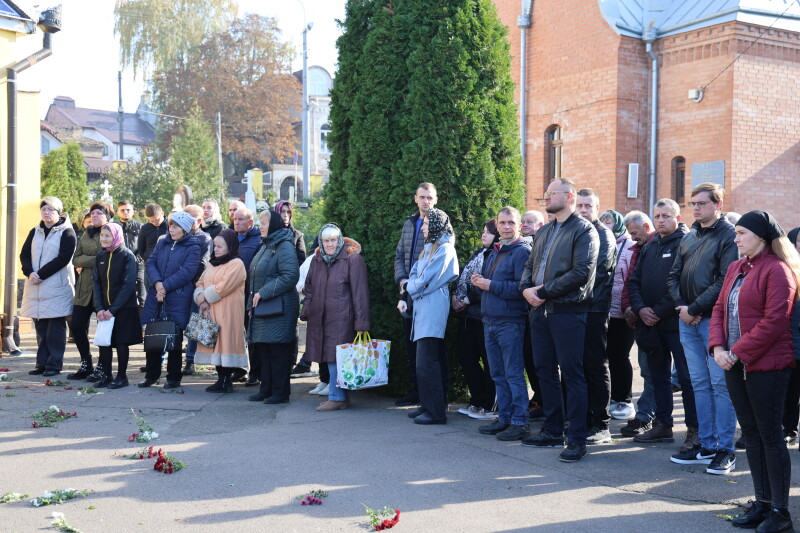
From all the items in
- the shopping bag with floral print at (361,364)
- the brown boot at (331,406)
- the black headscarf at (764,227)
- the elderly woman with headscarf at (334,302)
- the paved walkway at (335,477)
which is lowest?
A: the paved walkway at (335,477)

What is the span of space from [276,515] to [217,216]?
6416mm

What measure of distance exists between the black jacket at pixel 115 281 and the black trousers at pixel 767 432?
668 centimetres

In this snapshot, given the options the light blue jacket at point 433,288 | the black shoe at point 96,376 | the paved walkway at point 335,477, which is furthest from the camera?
the black shoe at point 96,376

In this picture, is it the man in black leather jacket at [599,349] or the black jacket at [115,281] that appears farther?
the black jacket at [115,281]

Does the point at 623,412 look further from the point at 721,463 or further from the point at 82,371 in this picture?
the point at 82,371

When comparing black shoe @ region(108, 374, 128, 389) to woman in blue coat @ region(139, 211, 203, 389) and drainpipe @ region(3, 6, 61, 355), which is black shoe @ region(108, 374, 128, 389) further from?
drainpipe @ region(3, 6, 61, 355)

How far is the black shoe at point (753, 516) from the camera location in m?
4.73

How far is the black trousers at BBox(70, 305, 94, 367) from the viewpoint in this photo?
9594mm

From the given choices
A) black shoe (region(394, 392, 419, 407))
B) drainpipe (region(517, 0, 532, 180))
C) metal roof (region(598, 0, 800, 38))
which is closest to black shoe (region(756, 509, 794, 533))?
black shoe (region(394, 392, 419, 407))

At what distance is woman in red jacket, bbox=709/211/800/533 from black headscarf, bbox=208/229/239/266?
18.3ft

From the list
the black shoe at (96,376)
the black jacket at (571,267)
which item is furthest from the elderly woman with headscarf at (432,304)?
the black shoe at (96,376)

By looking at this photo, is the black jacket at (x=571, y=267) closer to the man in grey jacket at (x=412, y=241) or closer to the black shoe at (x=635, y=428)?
the black shoe at (x=635, y=428)

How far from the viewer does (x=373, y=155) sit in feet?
28.2

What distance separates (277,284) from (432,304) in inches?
72.5
